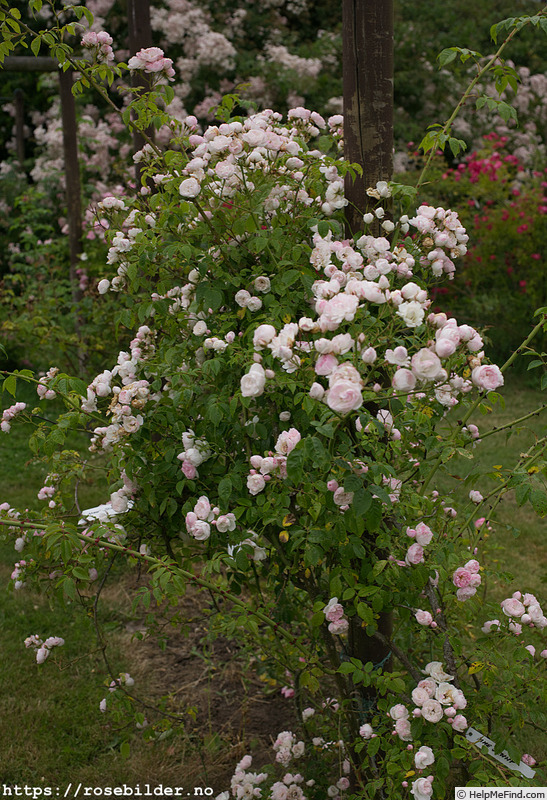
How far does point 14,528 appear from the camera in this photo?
179 centimetres

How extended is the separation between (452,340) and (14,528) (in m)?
1.16

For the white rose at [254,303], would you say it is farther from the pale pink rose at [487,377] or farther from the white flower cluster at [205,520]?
the pale pink rose at [487,377]

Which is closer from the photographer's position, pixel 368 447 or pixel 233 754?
pixel 368 447

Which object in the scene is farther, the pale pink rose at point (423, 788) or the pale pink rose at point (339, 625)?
the pale pink rose at point (339, 625)

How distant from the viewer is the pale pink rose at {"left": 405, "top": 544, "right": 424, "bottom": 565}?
5.06ft

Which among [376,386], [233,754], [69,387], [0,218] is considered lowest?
[0,218]

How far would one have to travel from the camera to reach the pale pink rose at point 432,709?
151cm

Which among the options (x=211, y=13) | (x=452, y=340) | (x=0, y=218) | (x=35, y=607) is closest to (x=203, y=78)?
(x=211, y=13)

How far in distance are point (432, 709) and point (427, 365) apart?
0.77 meters

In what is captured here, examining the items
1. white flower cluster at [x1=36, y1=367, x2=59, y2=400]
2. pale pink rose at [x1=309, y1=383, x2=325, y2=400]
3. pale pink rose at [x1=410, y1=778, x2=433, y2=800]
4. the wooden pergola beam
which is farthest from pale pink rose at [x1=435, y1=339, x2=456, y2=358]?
the wooden pergola beam

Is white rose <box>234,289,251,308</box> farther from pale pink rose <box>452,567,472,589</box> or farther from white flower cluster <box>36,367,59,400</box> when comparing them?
pale pink rose <box>452,567,472,589</box>

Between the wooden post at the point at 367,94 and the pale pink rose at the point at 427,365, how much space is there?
812 millimetres

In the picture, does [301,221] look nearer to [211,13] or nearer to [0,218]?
[0,218]

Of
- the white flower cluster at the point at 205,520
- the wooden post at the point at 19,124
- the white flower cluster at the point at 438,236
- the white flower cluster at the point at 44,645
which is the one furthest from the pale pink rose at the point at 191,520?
the wooden post at the point at 19,124
